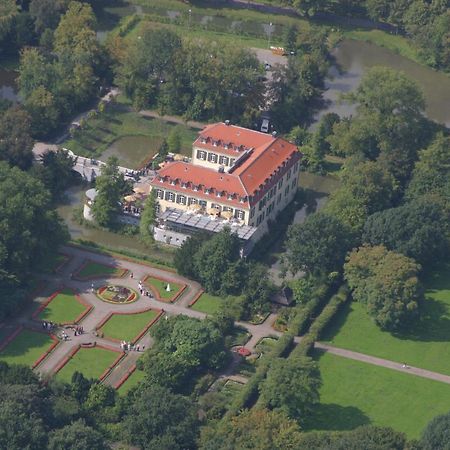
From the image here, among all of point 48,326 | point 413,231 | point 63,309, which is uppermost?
point 413,231

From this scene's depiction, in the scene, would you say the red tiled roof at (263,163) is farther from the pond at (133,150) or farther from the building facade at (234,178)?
the pond at (133,150)

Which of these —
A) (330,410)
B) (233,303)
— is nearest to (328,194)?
(233,303)

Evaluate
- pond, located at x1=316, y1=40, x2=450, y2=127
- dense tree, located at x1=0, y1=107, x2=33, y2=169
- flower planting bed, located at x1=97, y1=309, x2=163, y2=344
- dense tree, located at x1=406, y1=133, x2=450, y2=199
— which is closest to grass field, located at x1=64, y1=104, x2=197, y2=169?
dense tree, located at x1=0, y1=107, x2=33, y2=169

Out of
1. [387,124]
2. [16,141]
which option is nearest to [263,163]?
[387,124]

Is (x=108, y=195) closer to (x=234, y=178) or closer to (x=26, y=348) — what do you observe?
(x=234, y=178)

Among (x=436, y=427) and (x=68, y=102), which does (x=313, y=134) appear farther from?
(x=436, y=427)

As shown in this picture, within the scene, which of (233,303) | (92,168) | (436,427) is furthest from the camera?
(92,168)

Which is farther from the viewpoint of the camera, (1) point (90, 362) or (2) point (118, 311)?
(2) point (118, 311)
